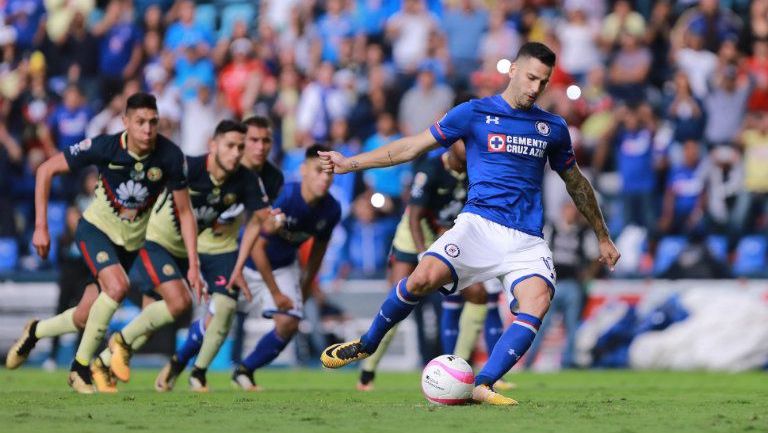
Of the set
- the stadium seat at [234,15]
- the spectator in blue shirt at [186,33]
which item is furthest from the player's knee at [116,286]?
the stadium seat at [234,15]

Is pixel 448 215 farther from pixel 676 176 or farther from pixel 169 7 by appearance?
pixel 169 7

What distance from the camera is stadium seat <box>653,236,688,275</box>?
18.5 meters

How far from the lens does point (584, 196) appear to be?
1020cm

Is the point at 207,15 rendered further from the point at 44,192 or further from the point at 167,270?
the point at 44,192

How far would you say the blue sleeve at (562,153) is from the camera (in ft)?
32.5

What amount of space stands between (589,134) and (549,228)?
6.77 ft

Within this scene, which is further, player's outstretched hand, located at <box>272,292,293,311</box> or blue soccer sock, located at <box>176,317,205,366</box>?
player's outstretched hand, located at <box>272,292,293,311</box>

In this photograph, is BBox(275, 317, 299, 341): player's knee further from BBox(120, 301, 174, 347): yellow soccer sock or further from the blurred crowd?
the blurred crowd

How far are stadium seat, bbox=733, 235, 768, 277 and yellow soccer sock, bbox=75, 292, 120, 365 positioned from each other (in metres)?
9.78

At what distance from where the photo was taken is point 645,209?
19.4 metres

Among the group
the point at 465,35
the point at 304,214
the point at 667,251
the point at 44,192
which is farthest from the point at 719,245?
the point at 44,192

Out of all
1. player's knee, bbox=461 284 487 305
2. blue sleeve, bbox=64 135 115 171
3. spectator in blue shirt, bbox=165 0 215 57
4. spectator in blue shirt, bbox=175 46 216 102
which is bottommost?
player's knee, bbox=461 284 487 305

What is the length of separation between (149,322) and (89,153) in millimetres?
1849

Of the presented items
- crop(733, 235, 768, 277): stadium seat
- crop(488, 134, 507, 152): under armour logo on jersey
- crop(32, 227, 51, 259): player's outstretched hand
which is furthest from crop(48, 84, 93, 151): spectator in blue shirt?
crop(488, 134, 507, 152): under armour logo on jersey
